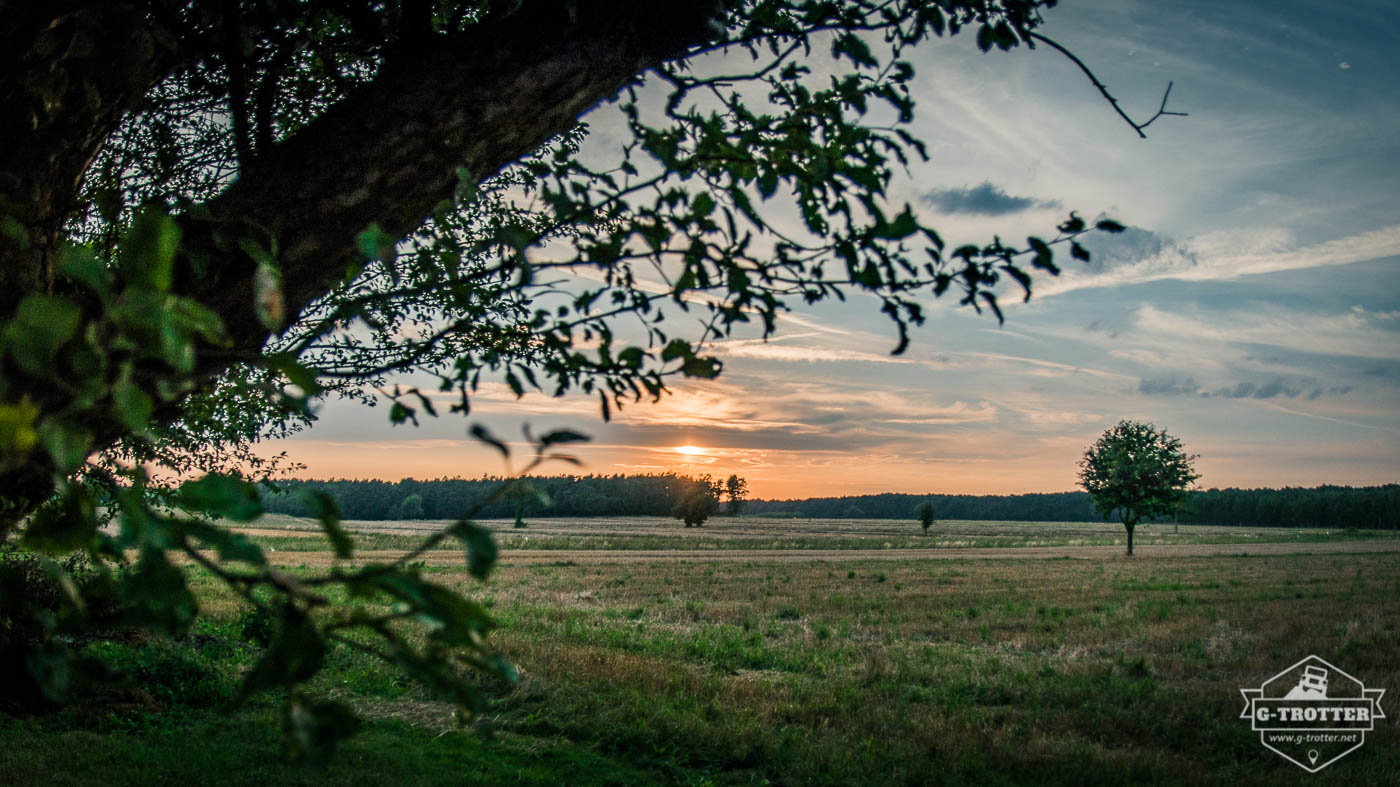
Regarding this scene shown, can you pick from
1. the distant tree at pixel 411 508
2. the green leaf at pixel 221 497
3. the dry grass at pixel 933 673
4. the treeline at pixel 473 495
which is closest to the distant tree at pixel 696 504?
the treeline at pixel 473 495

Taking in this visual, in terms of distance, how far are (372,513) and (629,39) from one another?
133 metres

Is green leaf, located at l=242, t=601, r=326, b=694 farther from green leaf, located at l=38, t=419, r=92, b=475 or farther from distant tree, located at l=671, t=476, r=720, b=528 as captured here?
distant tree, located at l=671, t=476, r=720, b=528

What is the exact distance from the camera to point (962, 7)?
10.5 feet

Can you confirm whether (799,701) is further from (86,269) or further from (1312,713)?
(86,269)

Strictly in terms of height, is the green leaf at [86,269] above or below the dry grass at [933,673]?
above

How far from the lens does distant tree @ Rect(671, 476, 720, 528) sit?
89.5 metres

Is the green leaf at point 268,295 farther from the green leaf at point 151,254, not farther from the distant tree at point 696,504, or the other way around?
the distant tree at point 696,504

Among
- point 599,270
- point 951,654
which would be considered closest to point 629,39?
point 599,270

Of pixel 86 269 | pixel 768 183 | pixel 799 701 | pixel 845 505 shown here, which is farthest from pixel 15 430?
pixel 845 505

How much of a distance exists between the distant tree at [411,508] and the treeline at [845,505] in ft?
0.46

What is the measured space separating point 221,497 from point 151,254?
0.28 m

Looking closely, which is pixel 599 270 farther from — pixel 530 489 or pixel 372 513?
pixel 372 513

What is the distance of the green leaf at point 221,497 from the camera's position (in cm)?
84

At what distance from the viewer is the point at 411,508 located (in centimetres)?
11750
